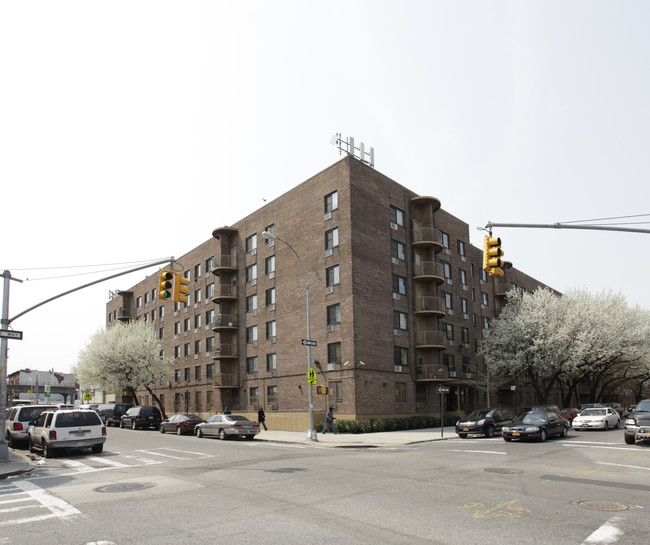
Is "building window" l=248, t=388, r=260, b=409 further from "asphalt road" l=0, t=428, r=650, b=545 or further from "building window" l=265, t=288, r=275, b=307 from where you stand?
"asphalt road" l=0, t=428, r=650, b=545

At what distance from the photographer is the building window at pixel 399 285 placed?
1529 inches

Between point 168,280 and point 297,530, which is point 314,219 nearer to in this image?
point 168,280

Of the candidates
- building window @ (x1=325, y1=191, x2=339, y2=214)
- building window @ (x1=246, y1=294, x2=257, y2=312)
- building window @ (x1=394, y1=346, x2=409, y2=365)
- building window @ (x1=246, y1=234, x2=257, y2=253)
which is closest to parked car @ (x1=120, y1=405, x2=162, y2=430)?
building window @ (x1=246, y1=294, x2=257, y2=312)

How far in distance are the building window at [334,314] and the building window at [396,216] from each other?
8150 mm

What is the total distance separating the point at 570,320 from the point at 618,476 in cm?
3403

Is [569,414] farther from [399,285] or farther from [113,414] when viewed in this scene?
[113,414]

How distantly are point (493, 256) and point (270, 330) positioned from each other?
29.4m

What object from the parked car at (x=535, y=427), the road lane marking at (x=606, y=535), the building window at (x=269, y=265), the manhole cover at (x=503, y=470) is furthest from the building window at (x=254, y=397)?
the road lane marking at (x=606, y=535)

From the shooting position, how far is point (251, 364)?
4438 centimetres

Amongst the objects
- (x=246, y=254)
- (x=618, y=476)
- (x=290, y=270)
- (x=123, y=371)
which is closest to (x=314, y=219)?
(x=290, y=270)

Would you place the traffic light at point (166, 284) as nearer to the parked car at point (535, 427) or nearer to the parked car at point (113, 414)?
the parked car at point (535, 427)

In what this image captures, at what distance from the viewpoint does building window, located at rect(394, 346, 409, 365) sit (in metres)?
37.6

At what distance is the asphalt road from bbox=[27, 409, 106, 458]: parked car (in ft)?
7.22

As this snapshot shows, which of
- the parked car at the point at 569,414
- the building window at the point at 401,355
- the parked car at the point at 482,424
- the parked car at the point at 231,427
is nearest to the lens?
the parked car at the point at 482,424
